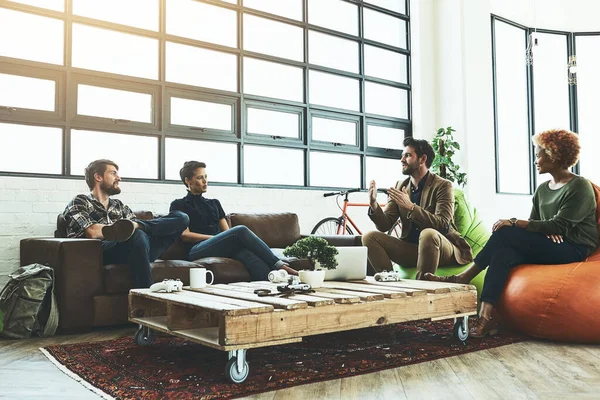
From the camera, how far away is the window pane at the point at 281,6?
5.72m

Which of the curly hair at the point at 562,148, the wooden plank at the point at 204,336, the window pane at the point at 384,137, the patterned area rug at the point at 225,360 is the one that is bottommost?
the patterned area rug at the point at 225,360

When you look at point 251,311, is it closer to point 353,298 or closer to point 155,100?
point 353,298

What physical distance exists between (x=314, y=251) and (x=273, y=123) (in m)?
3.09

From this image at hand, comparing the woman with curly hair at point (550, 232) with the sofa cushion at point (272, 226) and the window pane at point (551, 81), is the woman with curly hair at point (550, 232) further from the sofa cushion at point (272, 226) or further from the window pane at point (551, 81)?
the window pane at point (551, 81)

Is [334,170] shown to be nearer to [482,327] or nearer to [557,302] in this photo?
[482,327]

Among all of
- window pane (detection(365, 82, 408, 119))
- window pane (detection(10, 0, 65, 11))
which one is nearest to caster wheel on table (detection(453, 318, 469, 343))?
window pane (detection(10, 0, 65, 11))

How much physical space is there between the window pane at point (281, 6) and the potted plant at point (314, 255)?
11.4 feet

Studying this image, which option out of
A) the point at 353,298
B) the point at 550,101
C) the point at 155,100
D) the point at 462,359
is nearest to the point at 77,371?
the point at 353,298

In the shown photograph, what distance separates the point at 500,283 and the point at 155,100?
10.2 feet

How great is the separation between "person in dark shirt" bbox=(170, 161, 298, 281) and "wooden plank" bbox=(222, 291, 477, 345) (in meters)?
1.07

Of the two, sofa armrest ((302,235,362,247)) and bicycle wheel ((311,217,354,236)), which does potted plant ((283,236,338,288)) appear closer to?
sofa armrest ((302,235,362,247))

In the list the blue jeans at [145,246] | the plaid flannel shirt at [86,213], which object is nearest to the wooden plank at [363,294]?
the blue jeans at [145,246]

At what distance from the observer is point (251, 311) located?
2121mm

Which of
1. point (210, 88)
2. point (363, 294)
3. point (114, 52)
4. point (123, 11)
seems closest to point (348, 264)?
point (363, 294)
